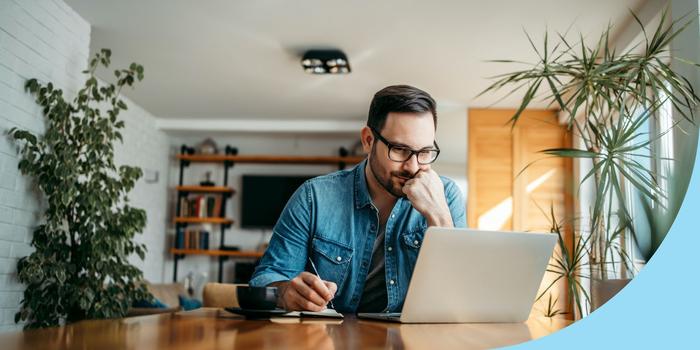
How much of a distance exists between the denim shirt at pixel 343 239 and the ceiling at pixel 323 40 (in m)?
2.38

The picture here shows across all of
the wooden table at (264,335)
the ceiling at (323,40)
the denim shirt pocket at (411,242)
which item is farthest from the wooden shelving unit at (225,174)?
the wooden table at (264,335)

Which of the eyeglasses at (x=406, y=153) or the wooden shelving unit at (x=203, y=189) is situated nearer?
the eyeglasses at (x=406, y=153)

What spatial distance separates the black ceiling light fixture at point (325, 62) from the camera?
481 cm

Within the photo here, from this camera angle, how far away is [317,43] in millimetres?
4672

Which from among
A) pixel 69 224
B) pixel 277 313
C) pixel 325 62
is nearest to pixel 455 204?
→ pixel 277 313

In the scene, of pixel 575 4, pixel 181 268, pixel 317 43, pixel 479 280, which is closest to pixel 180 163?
pixel 181 268

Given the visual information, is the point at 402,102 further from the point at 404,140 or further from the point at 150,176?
the point at 150,176

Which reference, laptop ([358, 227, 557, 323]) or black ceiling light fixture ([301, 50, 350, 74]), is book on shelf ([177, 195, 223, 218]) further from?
laptop ([358, 227, 557, 323])

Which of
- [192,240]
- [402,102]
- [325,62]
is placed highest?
[325,62]

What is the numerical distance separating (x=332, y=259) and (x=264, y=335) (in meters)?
0.73

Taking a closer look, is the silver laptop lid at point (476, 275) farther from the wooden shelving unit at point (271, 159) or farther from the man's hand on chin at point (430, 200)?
the wooden shelving unit at point (271, 159)

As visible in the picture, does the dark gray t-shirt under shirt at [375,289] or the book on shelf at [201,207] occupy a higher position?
the book on shelf at [201,207]

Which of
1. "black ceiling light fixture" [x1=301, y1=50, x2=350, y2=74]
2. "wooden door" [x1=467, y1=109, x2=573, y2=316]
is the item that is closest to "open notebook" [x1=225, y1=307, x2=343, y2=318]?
"black ceiling light fixture" [x1=301, y1=50, x2=350, y2=74]

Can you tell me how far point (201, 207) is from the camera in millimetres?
7586
